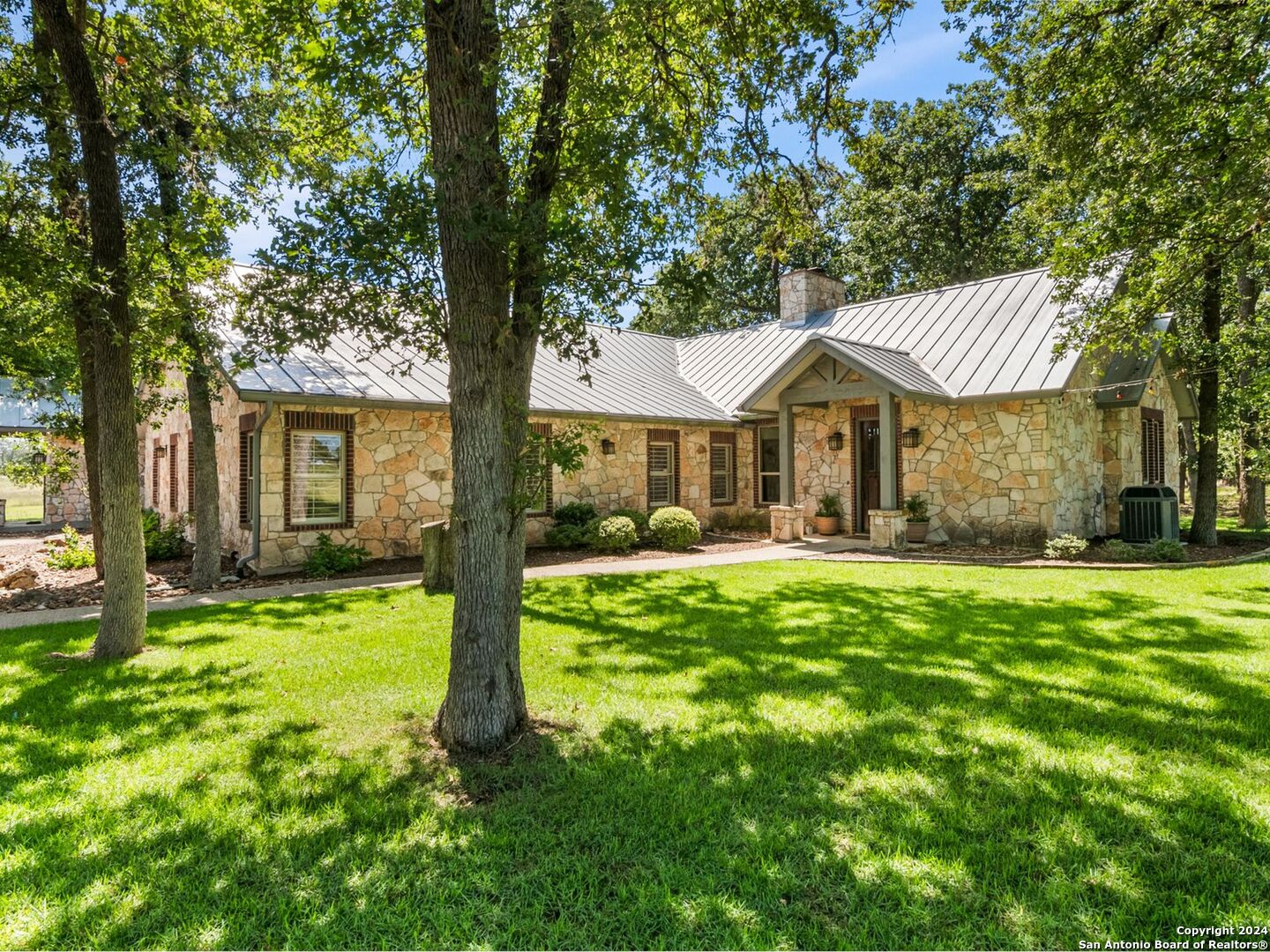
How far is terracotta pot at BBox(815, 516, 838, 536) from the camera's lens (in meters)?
14.6

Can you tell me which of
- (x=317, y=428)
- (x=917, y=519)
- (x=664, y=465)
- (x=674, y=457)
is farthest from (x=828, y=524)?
(x=317, y=428)

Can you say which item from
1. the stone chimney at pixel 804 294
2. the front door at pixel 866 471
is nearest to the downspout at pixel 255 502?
the front door at pixel 866 471

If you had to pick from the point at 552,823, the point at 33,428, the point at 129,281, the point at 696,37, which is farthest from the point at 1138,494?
the point at 33,428

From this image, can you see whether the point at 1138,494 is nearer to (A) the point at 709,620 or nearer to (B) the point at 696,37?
(A) the point at 709,620

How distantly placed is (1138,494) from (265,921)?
13933 mm

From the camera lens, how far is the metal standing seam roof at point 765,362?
11305mm

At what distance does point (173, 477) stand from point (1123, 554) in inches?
717

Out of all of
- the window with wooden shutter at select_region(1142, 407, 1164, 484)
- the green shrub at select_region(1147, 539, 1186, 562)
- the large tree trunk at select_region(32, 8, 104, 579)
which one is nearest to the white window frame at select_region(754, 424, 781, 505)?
the green shrub at select_region(1147, 539, 1186, 562)

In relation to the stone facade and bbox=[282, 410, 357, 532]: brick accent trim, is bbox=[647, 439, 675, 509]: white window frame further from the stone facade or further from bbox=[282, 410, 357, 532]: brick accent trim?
bbox=[282, 410, 357, 532]: brick accent trim

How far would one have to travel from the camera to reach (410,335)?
4188 millimetres

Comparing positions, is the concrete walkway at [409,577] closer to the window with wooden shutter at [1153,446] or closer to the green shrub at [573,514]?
the green shrub at [573,514]

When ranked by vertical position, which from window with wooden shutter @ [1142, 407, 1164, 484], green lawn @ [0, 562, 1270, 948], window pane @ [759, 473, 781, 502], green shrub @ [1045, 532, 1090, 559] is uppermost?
window with wooden shutter @ [1142, 407, 1164, 484]

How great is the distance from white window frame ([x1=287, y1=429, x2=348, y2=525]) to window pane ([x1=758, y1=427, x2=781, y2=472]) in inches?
375

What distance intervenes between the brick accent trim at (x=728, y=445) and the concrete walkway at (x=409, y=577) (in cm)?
291
